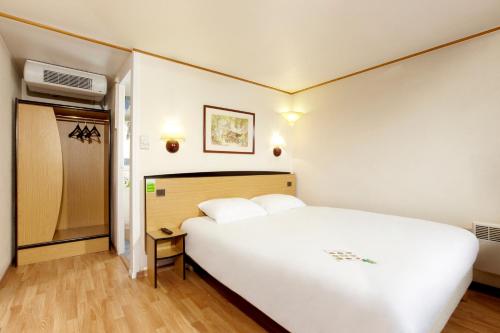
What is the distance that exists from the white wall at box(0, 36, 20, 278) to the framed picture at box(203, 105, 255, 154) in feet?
6.54

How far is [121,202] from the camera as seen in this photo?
3.23 metres

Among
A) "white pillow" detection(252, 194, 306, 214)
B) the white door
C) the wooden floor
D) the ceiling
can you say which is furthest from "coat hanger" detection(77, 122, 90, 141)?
"white pillow" detection(252, 194, 306, 214)

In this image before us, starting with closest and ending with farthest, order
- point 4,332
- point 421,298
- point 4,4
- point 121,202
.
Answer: point 421,298 → point 4,332 → point 4,4 → point 121,202

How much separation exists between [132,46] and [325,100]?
100 inches

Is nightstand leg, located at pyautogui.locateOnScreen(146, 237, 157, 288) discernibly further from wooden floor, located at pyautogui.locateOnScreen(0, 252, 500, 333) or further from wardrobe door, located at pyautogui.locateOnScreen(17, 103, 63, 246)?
wardrobe door, located at pyautogui.locateOnScreen(17, 103, 63, 246)

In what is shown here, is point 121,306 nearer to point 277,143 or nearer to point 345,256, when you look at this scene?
point 345,256

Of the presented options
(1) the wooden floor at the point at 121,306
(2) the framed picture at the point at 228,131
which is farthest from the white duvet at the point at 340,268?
(2) the framed picture at the point at 228,131

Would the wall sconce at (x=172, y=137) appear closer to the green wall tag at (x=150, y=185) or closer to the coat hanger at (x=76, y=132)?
the green wall tag at (x=150, y=185)

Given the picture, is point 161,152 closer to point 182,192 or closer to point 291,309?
point 182,192

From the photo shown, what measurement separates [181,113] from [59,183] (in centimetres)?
179

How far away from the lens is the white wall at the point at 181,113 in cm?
263

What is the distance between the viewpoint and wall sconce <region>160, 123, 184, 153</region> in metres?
2.76

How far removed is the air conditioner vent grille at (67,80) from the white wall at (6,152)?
0.33 meters

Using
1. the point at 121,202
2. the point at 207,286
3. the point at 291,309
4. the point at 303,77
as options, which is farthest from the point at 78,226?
the point at 303,77
